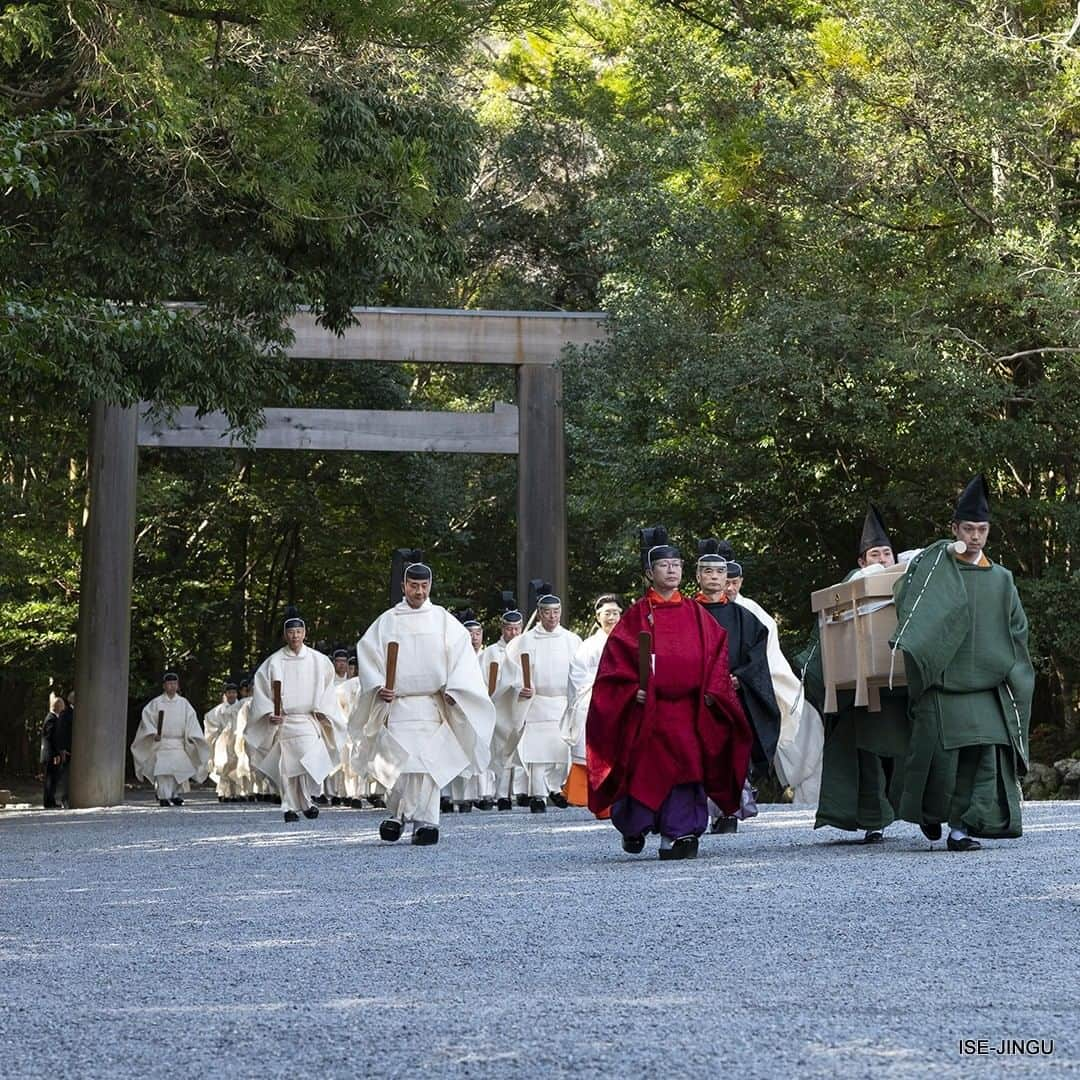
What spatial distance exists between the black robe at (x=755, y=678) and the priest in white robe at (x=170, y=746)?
14.1m

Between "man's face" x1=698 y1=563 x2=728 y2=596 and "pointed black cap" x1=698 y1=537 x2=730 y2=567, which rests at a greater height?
"pointed black cap" x1=698 y1=537 x2=730 y2=567

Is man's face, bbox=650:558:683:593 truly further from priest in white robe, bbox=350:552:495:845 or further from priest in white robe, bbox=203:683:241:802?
priest in white robe, bbox=203:683:241:802

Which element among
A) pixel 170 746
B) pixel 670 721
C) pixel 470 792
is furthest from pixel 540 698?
pixel 170 746

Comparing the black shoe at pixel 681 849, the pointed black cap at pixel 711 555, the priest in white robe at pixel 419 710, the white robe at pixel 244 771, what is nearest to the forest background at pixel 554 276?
the priest in white robe at pixel 419 710

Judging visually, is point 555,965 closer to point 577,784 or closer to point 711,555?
point 711,555

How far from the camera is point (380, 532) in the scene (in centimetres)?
3102

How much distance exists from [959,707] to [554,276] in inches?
843

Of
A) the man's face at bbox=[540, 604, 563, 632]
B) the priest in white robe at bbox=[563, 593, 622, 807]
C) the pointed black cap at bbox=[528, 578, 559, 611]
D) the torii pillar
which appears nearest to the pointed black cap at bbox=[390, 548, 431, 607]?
the priest in white robe at bbox=[563, 593, 622, 807]

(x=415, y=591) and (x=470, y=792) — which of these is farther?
(x=470, y=792)

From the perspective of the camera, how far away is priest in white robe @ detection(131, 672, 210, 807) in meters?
24.1

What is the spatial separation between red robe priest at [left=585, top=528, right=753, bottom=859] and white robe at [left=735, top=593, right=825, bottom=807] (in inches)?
141

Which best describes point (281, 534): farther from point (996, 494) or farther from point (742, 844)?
point (742, 844)

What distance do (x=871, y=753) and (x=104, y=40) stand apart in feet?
19.9

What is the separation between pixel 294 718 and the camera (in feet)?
53.1
